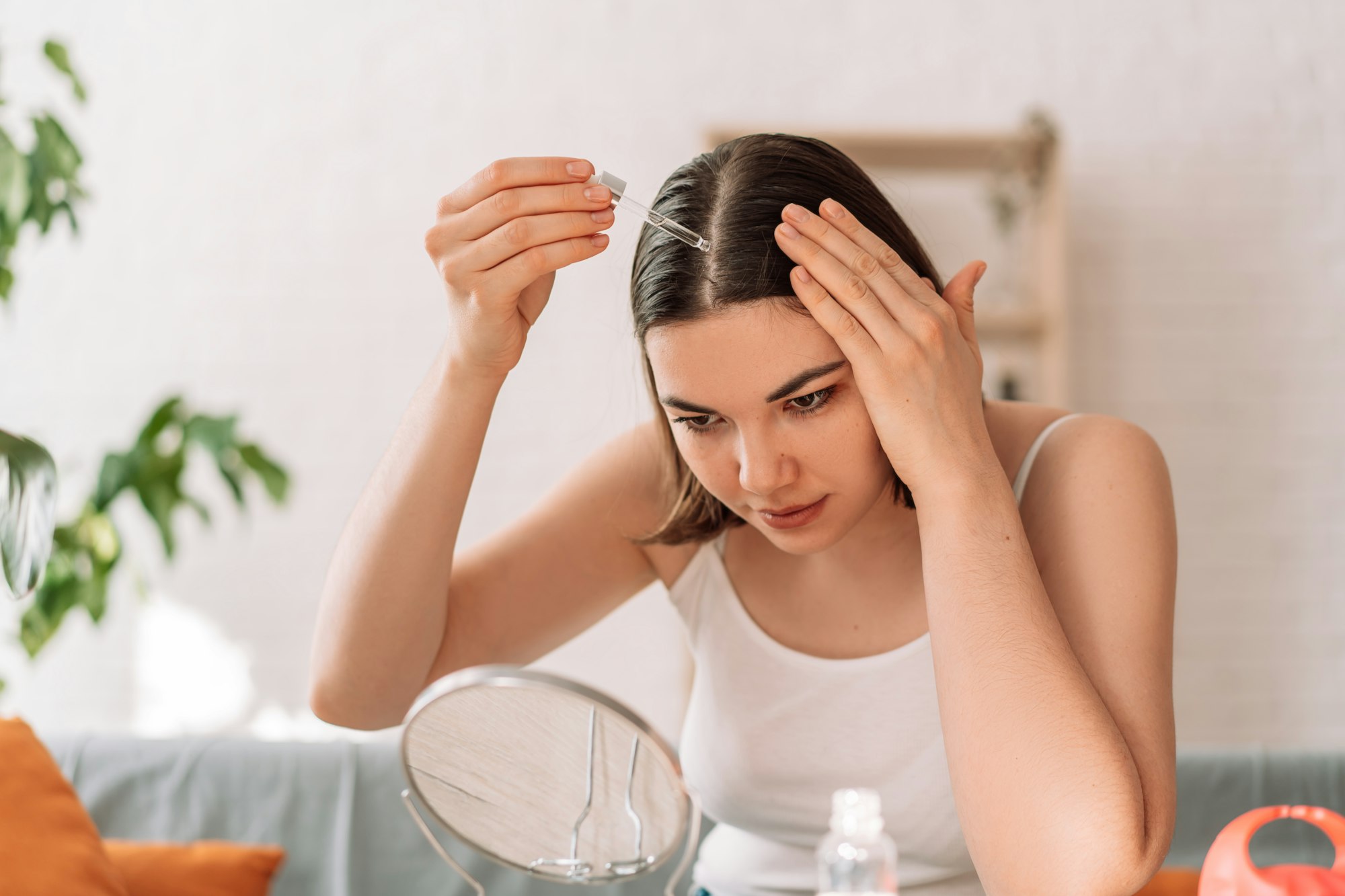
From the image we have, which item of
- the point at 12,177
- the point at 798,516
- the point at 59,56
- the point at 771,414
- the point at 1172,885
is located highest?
the point at 59,56

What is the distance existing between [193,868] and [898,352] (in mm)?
1337

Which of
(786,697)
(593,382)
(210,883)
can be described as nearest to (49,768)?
(210,883)

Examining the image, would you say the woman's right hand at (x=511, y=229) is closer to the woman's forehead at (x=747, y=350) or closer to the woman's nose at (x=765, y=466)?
the woman's forehead at (x=747, y=350)

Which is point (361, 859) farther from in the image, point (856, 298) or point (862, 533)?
point (856, 298)

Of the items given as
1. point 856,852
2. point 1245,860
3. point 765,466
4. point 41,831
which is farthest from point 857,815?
point 41,831

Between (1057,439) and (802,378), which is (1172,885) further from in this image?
(802,378)

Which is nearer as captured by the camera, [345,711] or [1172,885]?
[345,711]

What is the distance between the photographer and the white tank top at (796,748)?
47.9 inches

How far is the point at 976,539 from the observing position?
94cm

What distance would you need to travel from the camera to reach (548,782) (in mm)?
790

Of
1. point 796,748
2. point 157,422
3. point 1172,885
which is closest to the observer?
point 796,748

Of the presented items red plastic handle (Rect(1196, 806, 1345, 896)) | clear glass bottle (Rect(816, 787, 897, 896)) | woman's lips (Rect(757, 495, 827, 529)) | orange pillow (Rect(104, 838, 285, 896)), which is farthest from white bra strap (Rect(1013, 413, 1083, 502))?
orange pillow (Rect(104, 838, 285, 896))

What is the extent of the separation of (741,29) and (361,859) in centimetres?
212

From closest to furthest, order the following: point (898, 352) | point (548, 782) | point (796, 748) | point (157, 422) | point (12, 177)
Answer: point (548, 782) → point (898, 352) → point (796, 748) → point (12, 177) → point (157, 422)
